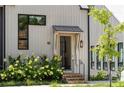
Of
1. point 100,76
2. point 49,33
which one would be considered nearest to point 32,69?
point 49,33

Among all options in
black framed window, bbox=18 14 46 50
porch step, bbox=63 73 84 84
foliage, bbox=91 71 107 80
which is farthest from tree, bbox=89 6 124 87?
foliage, bbox=91 71 107 80

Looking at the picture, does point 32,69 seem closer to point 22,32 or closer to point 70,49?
point 22,32

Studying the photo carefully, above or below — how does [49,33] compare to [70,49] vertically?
above

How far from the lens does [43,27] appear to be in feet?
94.6

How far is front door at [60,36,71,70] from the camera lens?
1176 inches

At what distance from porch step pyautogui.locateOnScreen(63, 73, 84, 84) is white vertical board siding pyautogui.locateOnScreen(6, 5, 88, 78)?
1.53m

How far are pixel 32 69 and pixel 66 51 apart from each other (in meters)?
3.59

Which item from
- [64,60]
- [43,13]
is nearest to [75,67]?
[64,60]

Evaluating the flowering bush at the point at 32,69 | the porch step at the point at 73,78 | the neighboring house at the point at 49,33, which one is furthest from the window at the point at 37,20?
the porch step at the point at 73,78

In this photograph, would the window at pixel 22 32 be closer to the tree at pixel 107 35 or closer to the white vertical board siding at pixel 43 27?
the white vertical board siding at pixel 43 27

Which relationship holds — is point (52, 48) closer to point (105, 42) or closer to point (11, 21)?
point (11, 21)

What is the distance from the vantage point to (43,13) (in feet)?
95.0

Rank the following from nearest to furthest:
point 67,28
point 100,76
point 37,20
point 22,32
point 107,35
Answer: point 107,35
point 22,32
point 37,20
point 67,28
point 100,76

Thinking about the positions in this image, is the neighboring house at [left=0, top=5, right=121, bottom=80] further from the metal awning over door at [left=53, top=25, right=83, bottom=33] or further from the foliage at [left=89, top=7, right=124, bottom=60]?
the foliage at [left=89, top=7, right=124, bottom=60]
